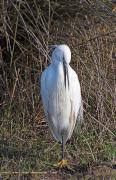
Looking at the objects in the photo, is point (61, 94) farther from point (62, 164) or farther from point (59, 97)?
point (62, 164)

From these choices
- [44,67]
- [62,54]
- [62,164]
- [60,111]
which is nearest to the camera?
[62,54]

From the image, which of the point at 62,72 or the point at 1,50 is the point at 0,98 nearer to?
the point at 1,50

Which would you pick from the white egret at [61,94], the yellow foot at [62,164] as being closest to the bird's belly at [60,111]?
the white egret at [61,94]

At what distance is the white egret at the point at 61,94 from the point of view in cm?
479

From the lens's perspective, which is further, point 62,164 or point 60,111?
point 60,111

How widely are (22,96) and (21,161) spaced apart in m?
1.08

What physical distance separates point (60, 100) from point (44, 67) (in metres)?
0.95

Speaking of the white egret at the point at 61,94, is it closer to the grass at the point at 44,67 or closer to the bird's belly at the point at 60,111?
the bird's belly at the point at 60,111

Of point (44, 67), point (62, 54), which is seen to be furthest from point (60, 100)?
point (44, 67)

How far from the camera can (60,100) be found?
197 inches

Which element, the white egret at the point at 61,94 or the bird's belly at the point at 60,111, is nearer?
the white egret at the point at 61,94

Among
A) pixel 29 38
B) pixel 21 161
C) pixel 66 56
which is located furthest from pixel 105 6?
pixel 21 161

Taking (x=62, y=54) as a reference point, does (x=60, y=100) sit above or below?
below

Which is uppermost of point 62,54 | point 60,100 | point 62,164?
point 62,54
